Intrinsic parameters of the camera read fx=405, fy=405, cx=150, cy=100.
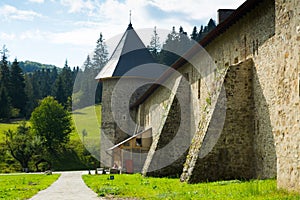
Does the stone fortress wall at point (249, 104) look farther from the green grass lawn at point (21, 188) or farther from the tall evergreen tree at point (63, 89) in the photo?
the tall evergreen tree at point (63, 89)

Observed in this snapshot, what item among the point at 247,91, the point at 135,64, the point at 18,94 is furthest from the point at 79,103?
the point at 247,91

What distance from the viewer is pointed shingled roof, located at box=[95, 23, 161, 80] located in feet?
118

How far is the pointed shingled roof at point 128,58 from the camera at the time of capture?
35844 millimetres

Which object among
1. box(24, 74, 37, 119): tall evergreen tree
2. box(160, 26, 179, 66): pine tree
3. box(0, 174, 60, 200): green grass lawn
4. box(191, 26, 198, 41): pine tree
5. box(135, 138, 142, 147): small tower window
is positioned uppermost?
box(191, 26, 198, 41): pine tree

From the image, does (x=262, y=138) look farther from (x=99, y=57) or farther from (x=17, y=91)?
(x=99, y=57)

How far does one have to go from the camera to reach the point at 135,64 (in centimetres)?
3644

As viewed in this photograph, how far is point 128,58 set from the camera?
3691cm

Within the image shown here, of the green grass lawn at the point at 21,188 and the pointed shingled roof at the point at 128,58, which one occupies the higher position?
the pointed shingled roof at the point at 128,58

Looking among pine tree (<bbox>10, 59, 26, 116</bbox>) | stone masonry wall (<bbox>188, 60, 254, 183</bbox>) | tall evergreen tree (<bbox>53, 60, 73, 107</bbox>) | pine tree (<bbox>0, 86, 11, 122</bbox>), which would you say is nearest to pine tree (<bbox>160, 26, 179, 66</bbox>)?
tall evergreen tree (<bbox>53, 60, 73, 107</bbox>)

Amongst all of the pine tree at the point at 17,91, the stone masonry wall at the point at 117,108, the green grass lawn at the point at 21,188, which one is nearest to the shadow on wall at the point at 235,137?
the green grass lawn at the point at 21,188

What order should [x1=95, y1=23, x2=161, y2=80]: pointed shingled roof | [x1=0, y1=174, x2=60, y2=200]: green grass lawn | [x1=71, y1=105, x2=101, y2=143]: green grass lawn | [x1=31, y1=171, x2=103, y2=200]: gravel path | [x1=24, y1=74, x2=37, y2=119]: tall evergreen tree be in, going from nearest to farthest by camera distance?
[x1=31, y1=171, x2=103, y2=200]: gravel path
[x1=0, y1=174, x2=60, y2=200]: green grass lawn
[x1=95, y1=23, x2=161, y2=80]: pointed shingled roof
[x1=71, y1=105, x2=101, y2=143]: green grass lawn
[x1=24, y1=74, x2=37, y2=119]: tall evergreen tree

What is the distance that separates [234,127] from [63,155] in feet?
129

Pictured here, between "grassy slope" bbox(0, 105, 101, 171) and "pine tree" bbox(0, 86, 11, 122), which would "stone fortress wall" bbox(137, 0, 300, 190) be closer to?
"grassy slope" bbox(0, 105, 101, 171)

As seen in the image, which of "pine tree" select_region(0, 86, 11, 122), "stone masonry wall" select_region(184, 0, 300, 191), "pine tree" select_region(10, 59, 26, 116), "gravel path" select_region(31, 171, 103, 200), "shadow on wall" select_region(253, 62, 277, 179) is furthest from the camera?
"pine tree" select_region(10, 59, 26, 116)
